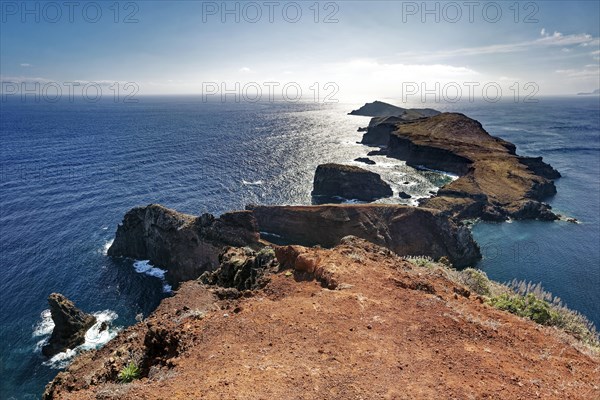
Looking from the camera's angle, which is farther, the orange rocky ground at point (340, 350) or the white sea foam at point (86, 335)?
the white sea foam at point (86, 335)

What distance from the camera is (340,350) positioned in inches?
631

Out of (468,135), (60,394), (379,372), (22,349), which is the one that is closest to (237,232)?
(22,349)

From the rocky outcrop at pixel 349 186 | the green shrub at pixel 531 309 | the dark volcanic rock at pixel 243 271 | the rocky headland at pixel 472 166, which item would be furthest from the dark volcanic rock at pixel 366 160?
the green shrub at pixel 531 309

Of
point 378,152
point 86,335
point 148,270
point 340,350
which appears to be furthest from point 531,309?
point 378,152

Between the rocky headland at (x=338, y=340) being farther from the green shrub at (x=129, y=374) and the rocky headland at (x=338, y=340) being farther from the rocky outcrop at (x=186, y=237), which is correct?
the rocky outcrop at (x=186, y=237)

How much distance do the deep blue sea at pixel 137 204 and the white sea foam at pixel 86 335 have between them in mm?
223

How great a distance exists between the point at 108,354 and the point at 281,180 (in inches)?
3459

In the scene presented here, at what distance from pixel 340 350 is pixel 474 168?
10113 cm

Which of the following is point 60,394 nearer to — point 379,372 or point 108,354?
point 108,354

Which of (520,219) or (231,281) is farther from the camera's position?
(520,219)

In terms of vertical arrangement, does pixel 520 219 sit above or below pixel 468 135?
below

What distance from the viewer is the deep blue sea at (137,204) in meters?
51.4

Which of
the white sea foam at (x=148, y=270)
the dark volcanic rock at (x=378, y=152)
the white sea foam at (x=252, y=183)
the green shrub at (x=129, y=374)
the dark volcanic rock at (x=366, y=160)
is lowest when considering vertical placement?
the white sea foam at (x=148, y=270)

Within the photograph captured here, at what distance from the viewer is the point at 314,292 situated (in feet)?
70.1
